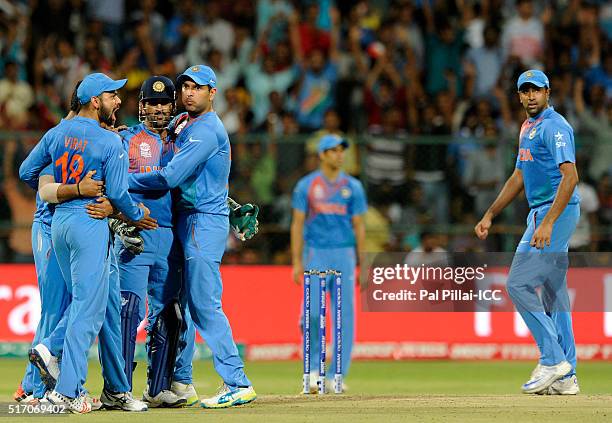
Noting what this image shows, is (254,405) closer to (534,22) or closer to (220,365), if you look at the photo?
(220,365)

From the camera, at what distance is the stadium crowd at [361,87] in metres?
16.6

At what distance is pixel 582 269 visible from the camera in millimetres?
14984

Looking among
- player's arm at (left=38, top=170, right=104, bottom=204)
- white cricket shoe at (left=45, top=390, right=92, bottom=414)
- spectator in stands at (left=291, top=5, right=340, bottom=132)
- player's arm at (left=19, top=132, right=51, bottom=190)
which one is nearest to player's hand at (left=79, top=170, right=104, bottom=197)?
player's arm at (left=38, top=170, right=104, bottom=204)

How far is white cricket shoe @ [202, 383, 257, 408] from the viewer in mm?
9758

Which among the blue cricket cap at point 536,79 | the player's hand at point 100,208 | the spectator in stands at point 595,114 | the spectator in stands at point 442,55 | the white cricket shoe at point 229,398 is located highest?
the spectator in stands at point 442,55

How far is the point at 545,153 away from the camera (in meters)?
10.8

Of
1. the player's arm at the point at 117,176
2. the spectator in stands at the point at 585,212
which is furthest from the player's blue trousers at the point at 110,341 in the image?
the spectator in stands at the point at 585,212

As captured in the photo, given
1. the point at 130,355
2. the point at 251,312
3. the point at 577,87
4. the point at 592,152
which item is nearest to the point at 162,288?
the point at 130,355

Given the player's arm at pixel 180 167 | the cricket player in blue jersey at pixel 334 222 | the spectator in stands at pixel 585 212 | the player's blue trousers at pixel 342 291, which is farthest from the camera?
the spectator in stands at pixel 585 212

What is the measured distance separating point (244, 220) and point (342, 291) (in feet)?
8.24

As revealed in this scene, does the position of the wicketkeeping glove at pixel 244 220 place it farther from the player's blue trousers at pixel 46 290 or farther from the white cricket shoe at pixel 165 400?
the player's blue trousers at pixel 46 290

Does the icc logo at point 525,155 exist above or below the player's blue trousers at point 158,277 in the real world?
above

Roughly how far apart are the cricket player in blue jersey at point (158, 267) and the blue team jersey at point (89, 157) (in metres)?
0.72

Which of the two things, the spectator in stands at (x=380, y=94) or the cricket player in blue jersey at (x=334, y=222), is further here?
the spectator in stands at (x=380, y=94)
